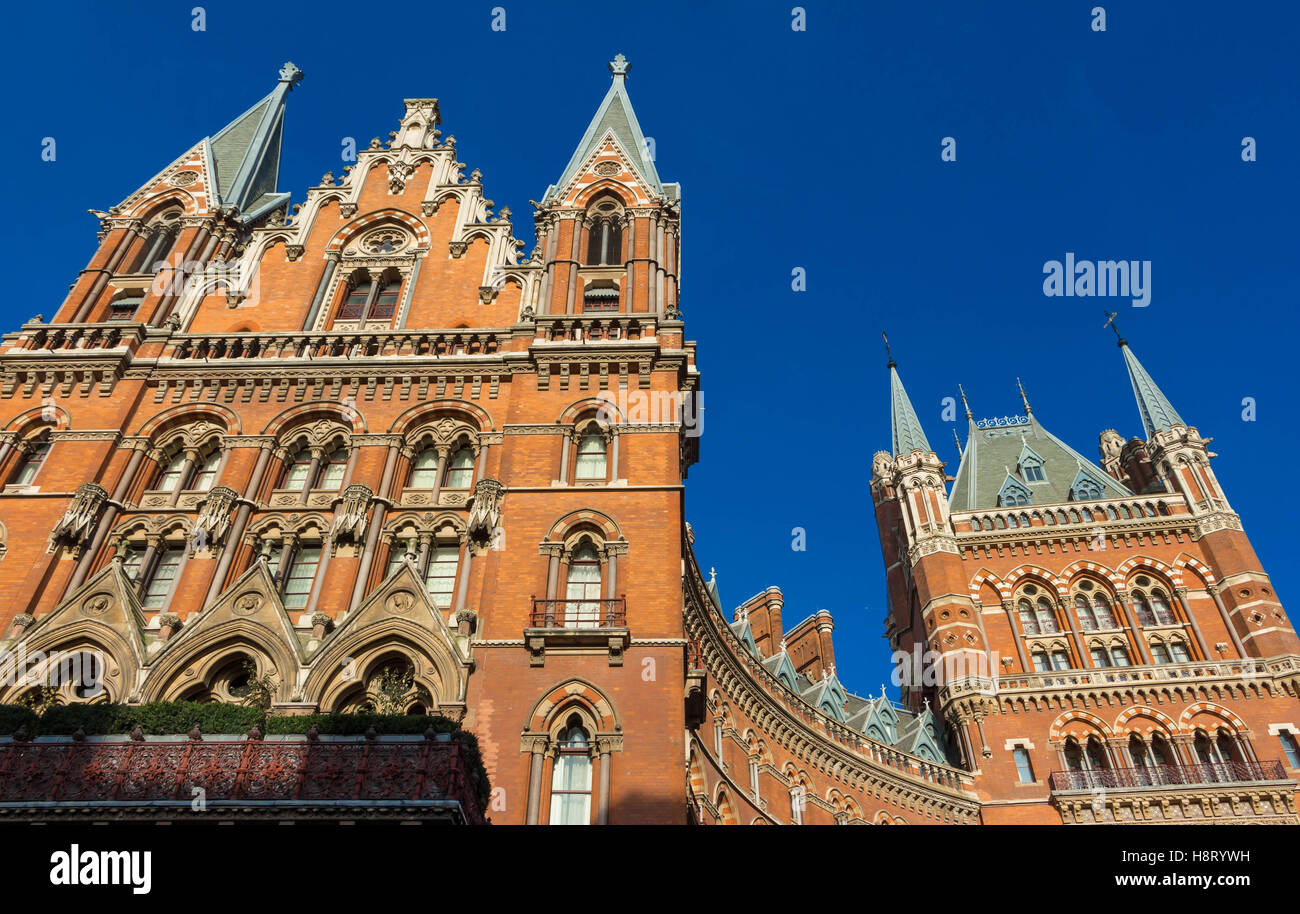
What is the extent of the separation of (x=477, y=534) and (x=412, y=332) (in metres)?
7.19

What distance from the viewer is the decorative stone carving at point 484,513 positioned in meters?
21.3

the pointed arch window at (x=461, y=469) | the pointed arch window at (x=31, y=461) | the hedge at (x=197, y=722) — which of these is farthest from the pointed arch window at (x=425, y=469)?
the hedge at (x=197, y=722)

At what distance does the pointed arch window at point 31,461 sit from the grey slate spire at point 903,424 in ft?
130

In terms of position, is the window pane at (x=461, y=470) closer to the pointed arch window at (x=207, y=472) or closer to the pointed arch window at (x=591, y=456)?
the pointed arch window at (x=591, y=456)

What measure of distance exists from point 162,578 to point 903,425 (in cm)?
4116

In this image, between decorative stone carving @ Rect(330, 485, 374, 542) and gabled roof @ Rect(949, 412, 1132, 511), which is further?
gabled roof @ Rect(949, 412, 1132, 511)

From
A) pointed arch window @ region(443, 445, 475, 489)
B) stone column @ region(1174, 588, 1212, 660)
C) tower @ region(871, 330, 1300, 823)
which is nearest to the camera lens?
pointed arch window @ region(443, 445, 475, 489)

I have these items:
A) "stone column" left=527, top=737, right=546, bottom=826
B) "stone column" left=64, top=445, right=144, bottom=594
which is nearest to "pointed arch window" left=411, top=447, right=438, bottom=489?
"stone column" left=64, top=445, right=144, bottom=594

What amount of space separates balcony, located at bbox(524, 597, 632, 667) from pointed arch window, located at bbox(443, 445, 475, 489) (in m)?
4.83

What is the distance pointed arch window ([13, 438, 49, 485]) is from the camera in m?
23.5

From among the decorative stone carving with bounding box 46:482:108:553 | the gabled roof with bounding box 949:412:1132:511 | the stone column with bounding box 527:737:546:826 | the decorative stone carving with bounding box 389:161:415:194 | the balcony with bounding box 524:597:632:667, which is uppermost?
the gabled roof with bounding box 949:412:1132:511

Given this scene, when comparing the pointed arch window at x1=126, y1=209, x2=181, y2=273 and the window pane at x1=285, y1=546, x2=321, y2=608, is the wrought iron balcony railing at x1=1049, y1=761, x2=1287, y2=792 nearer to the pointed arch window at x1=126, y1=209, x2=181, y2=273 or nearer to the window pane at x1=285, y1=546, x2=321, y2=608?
the window pane at x1=285, y1=546, x2=321, y2=608
